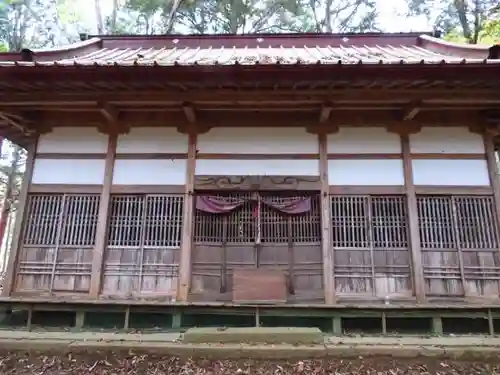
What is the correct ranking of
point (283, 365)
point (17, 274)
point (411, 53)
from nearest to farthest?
point (283, 365) → point (17, 274) → point (411, 53)

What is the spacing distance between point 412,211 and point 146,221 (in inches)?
181

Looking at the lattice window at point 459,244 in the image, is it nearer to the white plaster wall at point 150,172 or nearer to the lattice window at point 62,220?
the white plaster wall at point 150,172

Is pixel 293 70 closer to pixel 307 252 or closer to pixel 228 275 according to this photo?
pixel 307 252

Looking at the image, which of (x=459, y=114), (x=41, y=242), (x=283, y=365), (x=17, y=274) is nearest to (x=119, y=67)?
(x=41, y=242)

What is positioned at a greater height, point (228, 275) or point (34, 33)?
point (34, 33)

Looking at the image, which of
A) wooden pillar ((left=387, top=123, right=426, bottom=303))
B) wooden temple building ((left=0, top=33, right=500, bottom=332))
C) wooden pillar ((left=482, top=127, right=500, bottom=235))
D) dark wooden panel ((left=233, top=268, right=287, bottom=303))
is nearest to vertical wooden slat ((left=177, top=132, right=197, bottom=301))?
wooden temple building ((left=0, top=33, right=500, bottom=332))

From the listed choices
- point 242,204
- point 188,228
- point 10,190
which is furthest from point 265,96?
point 10,190

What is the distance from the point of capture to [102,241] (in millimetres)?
6410

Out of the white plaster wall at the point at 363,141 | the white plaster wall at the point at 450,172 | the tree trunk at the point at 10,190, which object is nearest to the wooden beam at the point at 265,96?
the white plaster wall at the point at 363,141

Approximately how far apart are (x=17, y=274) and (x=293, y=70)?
568 cm

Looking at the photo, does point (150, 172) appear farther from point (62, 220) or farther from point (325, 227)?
point (325, 227)

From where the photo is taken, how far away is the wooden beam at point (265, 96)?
18.7 feet

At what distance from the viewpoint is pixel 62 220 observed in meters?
6.61

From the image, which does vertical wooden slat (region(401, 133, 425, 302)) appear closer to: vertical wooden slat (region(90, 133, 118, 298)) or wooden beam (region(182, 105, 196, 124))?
wooden beam (region(182, 105, 196, 124))
